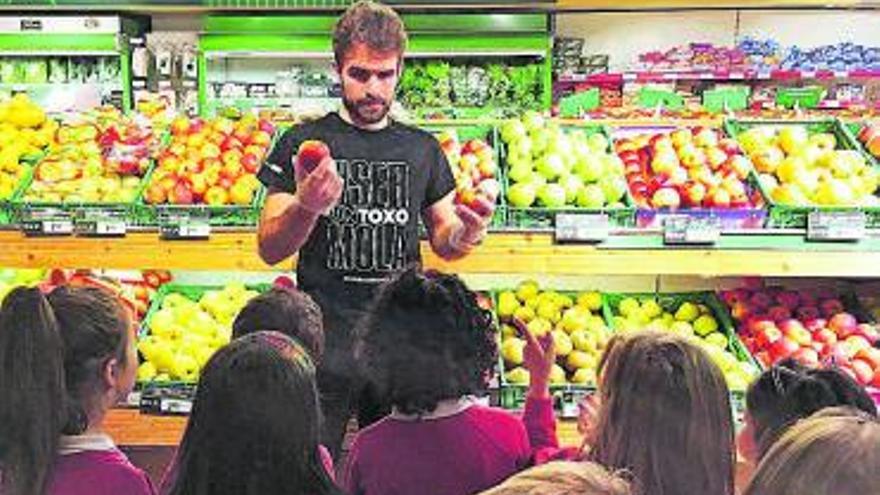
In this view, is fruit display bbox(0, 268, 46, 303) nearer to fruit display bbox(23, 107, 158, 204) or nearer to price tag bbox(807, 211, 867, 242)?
fruit display bbox(23, 107, 158, 204)

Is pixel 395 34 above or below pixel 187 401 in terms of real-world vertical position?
above

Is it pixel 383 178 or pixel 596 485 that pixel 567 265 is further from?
pixel 596 485

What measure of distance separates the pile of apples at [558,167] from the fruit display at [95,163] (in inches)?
46.6

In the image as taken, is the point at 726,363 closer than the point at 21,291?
No

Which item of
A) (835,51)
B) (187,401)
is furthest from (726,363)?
(835,51)

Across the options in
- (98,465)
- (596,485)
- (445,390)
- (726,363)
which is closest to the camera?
(596,485)

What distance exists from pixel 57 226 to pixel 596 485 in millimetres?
2346

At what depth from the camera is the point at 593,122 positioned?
389cm

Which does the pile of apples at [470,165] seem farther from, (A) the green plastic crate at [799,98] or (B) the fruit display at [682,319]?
(A) the green plastic crate at [799,98]

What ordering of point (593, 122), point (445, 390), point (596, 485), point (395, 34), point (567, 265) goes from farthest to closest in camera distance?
point (593, 122)
point (567, 265)
point (395, 34)
point (445, 390)
point (596, 485)

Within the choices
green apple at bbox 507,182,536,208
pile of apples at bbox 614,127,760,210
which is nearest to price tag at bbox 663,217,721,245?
pile of apples at bbox 614,127,760,210

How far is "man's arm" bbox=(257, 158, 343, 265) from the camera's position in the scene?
2.44 m

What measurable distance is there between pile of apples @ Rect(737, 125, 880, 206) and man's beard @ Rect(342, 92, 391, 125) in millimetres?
1288

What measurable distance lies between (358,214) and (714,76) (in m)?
5.11
